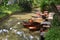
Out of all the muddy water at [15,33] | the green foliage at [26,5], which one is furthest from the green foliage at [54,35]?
the green foliage at [26,5]

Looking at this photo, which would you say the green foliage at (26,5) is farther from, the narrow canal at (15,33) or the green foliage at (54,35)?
the green foliage at (54,35)

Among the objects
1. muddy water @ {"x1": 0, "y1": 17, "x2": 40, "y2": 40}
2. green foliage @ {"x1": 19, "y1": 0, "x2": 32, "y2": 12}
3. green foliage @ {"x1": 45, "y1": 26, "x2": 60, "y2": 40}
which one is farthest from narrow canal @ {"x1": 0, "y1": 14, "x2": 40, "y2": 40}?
green foliage @ {"x1": 19, "y1": 0, "x2": 32, "y2": 12}

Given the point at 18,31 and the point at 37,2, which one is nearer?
the point at 18,31

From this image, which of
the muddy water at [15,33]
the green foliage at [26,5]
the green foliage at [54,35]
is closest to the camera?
the green foliage at [54,35]

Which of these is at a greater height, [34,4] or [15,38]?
[15,38]

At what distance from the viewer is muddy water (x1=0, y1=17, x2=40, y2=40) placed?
13.4 m

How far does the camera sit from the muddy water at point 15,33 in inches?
526

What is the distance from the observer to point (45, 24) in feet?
48.8


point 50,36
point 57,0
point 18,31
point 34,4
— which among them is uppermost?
point 57,0

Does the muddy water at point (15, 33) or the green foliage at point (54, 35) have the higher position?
the green foliage at point (54, 35)

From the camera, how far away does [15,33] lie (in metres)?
14.3

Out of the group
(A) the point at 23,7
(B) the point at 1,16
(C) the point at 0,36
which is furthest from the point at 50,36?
(A) the point at 23,7

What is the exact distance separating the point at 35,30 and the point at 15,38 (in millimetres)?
2222

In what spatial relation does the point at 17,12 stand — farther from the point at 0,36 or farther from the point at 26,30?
the point at 0,36
